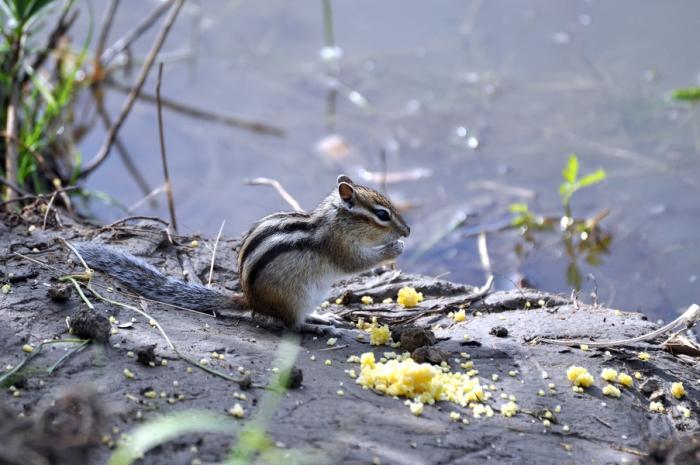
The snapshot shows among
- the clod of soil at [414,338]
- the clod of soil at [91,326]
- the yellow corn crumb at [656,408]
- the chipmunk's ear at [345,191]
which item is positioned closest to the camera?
the clod of soil at [91,326]

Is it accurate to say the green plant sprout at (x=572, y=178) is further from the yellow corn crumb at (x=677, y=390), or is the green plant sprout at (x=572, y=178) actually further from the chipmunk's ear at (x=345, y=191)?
the yellow corn crumb at (x=677, y=390)

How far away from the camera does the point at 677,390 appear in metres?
3.89

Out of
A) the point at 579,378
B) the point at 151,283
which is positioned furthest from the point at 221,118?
the point at 579,378

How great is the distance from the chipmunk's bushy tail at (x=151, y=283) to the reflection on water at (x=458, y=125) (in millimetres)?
1941

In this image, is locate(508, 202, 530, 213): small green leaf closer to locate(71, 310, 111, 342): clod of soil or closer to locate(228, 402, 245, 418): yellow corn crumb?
locate(71, 310, 111, 342): clod of soil

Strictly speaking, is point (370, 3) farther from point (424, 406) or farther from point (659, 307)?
point (424, 406)

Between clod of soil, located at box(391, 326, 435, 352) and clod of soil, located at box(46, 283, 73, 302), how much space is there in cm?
147

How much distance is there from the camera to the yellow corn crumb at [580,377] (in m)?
3.82

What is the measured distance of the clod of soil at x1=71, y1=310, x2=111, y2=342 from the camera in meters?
3.54

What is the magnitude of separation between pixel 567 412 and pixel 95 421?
2092 mm

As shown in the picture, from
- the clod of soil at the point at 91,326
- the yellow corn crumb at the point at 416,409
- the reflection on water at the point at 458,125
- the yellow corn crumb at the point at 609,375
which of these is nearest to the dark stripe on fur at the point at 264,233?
the clod of soil at the point at 91,326

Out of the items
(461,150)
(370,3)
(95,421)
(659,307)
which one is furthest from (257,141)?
(95,421)

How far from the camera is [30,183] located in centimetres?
660

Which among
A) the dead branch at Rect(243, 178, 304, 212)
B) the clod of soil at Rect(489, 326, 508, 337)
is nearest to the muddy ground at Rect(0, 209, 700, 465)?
the clod of soil at Rect(489, 326, 508, 337)
